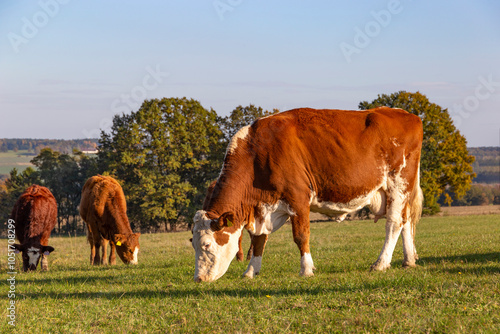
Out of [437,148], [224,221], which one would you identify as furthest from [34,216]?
[437,148]

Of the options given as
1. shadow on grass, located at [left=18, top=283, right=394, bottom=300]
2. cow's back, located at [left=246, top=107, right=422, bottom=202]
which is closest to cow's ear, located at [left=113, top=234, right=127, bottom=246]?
shadow on grass, located at [left=18, top=283, right=394, bottom=300]

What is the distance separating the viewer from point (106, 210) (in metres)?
14.2

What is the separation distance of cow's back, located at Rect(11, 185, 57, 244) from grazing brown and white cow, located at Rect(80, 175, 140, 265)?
3.63ft

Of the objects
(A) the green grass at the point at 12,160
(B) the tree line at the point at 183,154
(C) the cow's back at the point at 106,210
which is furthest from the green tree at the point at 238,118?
(A) the green grass at the point at 12,160

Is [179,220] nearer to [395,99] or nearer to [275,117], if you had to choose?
[395,99]

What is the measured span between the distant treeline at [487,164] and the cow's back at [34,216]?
71654 mm

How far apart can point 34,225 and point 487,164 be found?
93.4 metres

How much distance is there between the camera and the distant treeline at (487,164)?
80.9 metres

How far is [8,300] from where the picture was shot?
312 inches

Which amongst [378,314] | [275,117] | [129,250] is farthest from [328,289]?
[129,250]

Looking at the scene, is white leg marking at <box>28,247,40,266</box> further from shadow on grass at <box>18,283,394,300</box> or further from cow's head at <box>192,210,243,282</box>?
cow's head at <box>192,210,243,282</box>

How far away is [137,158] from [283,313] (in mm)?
37086

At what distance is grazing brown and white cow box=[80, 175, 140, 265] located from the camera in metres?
13.5

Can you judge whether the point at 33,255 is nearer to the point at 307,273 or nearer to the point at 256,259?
the point at 256,259
